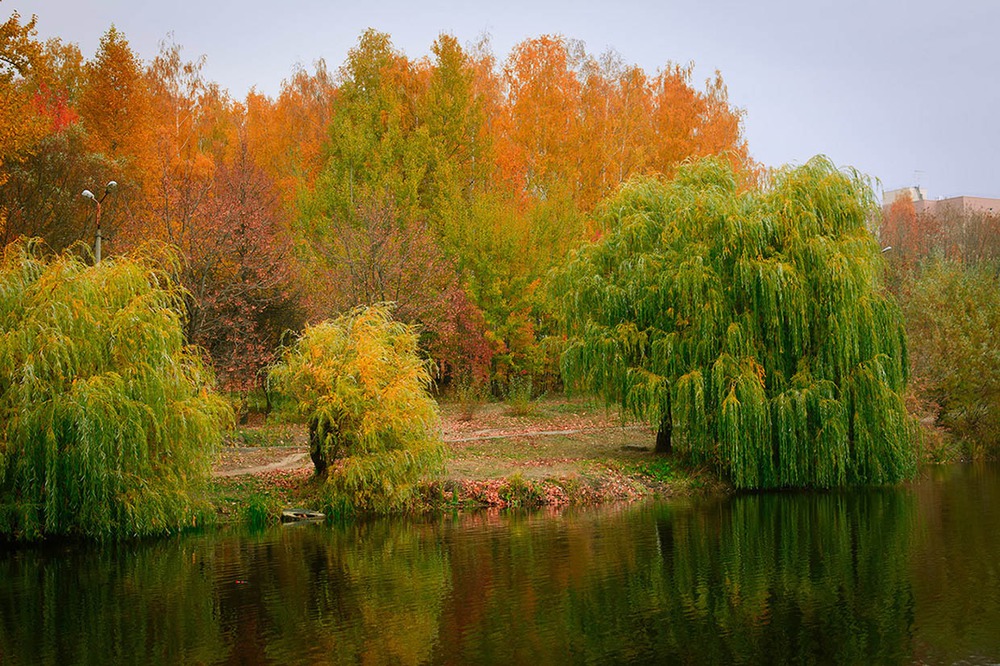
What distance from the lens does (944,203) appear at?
79.1 meters

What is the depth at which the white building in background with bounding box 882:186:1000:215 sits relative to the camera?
75.1 meters

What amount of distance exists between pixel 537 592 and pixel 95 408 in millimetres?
9494

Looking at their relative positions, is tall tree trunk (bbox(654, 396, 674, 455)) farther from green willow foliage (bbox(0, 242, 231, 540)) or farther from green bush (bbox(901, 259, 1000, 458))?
green willow foliage (bbox(0, 242, 231, 540))

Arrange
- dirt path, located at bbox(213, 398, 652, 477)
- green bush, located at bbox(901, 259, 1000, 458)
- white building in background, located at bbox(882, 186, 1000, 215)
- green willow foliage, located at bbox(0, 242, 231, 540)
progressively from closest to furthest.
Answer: green willow foliage, located at bbox(0, 242, 231, 540)
dirt path, located at bbox(213, 398, 652, 477)
green bush, located at bbox(901, 259, 1000, 458)
white building in background, located at bbox(882, 186, 1000, 215)

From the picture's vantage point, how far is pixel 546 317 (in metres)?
42.8

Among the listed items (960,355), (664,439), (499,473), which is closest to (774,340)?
(664,439)

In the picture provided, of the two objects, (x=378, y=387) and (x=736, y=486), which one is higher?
(x=378, y=387)

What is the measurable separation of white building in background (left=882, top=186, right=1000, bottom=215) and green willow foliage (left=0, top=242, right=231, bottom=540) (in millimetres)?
65560

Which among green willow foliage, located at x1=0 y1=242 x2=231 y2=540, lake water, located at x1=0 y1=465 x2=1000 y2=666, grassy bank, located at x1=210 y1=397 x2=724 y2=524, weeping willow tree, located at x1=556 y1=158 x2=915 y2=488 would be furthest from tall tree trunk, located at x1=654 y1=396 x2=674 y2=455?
green willow foliage, located at x1=0 y1=242 x2=231 y2=540

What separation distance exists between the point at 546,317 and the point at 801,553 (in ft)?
87.4

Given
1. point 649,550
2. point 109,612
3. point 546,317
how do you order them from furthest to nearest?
point 546,317, point 649,550, point 109,612

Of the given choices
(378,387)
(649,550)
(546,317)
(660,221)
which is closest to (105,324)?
(378,387)

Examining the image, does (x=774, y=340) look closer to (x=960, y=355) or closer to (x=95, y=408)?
(x=960, y=355)

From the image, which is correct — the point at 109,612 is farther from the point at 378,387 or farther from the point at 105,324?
the point at 378,387
